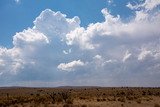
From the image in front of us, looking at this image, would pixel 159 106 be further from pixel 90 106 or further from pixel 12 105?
pixel 12 105

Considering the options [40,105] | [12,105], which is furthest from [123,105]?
[12,105]

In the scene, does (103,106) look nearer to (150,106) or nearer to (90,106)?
(90,106)

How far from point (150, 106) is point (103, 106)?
679 cm

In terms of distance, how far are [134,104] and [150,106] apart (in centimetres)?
263

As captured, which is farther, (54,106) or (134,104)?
(134,104)

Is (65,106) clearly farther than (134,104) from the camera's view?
No

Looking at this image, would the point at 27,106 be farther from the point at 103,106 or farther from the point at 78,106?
the point at 103,106

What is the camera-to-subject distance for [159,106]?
4500 centimetres

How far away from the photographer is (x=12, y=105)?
48.6 m

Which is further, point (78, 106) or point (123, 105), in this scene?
point (123, 105)

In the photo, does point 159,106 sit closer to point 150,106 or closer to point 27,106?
point 150,106

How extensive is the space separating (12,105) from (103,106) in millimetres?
13364

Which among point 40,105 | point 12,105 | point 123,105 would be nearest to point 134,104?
point 123,105

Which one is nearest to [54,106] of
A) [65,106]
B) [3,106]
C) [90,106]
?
[65,106]
